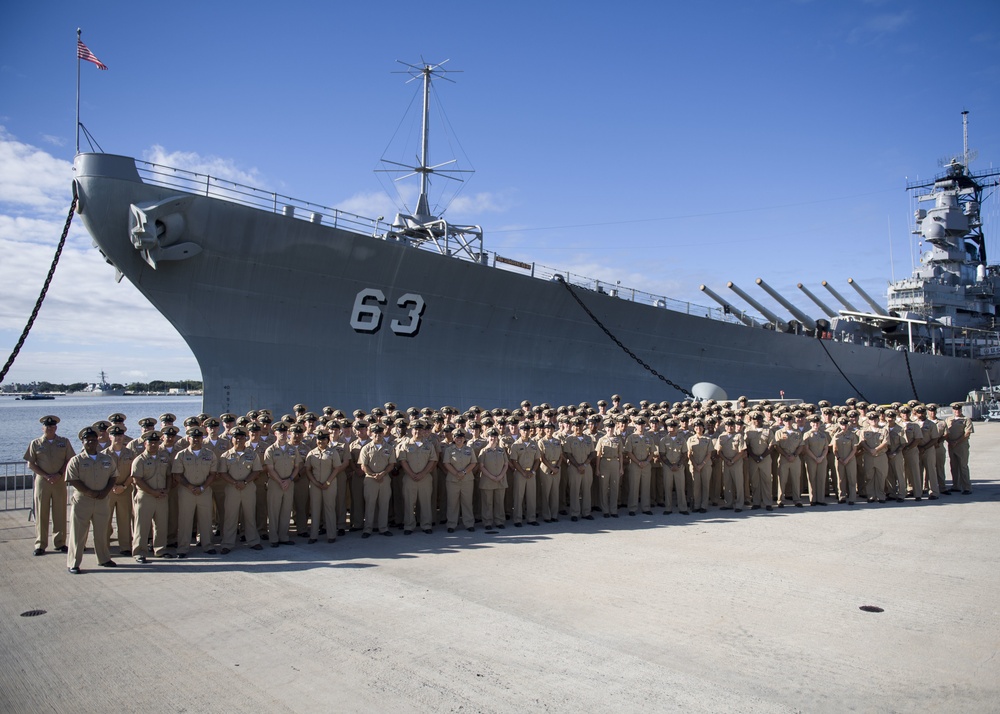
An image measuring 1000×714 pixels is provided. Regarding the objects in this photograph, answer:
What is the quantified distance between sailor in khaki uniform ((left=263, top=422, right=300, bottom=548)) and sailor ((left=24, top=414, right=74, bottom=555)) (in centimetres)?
182

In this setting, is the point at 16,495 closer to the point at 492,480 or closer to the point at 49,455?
the point at 49,455

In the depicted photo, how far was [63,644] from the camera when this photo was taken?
13.4ft

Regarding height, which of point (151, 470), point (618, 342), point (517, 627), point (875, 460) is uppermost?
point (618, 342)

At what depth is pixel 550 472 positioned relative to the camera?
26.8ft

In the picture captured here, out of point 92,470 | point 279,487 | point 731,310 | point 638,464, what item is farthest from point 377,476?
point 731,310

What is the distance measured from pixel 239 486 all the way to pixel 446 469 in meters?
2.13

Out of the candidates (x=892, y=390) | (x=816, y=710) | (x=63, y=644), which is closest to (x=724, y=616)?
(x=816, y=710)

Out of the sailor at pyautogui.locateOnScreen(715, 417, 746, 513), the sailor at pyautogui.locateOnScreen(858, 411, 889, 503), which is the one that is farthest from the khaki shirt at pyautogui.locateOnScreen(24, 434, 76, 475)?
the sailor at pyautogui.locateOnScreen(858, 411, 889, 503)

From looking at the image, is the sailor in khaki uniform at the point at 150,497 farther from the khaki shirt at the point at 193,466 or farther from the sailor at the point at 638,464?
the sailor at the point at 638,464

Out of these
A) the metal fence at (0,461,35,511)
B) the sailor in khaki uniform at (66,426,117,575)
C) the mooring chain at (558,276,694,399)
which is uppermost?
the mooring chain at (558,276,694,399)

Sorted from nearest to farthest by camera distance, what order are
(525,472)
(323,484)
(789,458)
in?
(323,484)
(525,472)
(789,458)

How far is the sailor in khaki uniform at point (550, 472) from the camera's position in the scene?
8133mm

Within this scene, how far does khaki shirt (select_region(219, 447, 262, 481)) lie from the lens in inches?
260

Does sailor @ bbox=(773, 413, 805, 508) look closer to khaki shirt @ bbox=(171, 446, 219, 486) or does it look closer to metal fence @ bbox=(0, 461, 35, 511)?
khaki shirt @ bbox=(171, 446, 219, 486)
